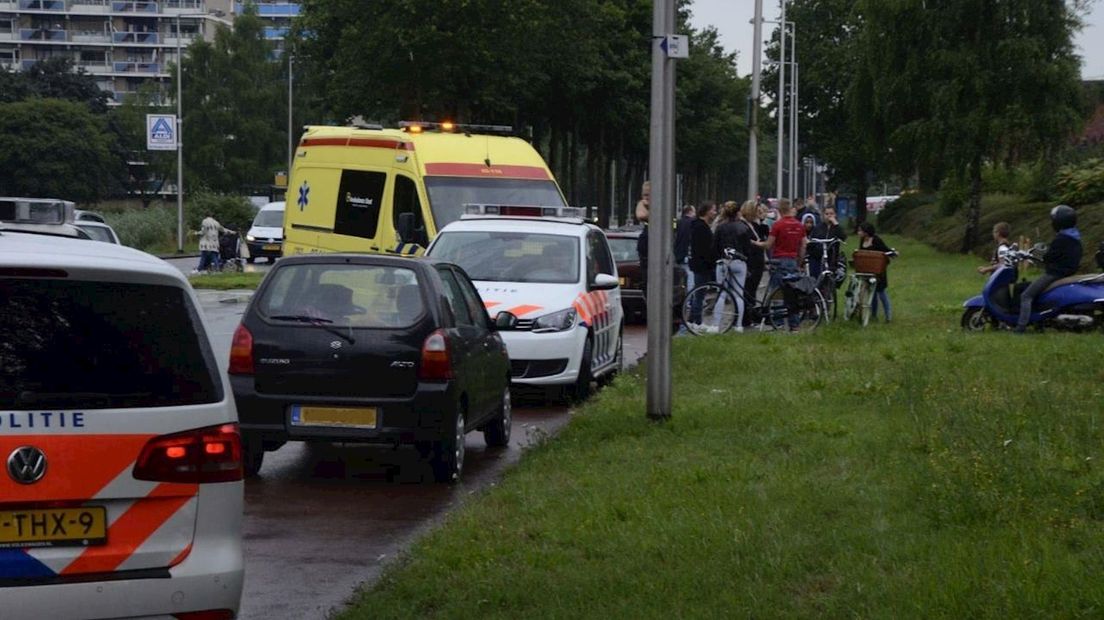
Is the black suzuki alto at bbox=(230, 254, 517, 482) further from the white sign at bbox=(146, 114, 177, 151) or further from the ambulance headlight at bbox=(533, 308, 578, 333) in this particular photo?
the white sign at bbox=(146, 114, 177, 151)

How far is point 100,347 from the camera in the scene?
206 inches

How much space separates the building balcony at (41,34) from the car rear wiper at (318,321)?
135 m

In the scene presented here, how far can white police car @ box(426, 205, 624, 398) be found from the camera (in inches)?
596

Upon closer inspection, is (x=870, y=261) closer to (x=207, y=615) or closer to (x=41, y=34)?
(x=207, y=615)

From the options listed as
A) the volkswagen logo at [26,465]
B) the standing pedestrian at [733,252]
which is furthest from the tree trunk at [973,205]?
the volkswagen logo at [26,465]

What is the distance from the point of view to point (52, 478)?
5.11 m

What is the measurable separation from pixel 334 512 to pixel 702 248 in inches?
542

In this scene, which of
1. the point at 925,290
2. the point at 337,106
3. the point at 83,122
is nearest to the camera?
the point at 925,290

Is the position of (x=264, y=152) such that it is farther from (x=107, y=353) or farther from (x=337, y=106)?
(x=107, y=353)

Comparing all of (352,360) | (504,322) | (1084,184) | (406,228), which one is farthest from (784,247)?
(1084,184)

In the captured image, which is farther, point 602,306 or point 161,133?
point 161,133

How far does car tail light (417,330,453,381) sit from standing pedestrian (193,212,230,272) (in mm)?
34302

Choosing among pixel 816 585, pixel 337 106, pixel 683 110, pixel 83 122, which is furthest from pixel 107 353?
pixel 83 122

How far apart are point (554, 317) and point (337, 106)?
37017 millimetres
